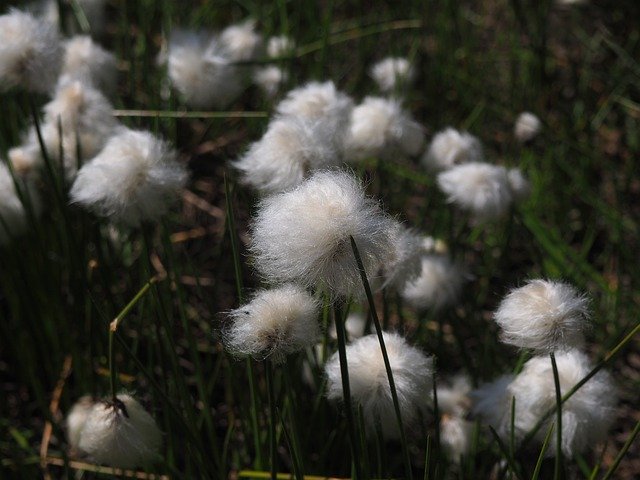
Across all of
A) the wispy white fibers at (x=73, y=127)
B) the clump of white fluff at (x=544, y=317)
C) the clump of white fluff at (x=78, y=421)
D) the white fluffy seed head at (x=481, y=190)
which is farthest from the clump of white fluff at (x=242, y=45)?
the clump of white fluff at (x=544, y=317)

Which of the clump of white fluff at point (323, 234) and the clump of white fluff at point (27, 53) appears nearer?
the clump of white fluff at point (323, 234)

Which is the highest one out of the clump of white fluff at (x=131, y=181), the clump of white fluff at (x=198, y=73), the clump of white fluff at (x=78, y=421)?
the clump of white fluff at (x=198, y=73)

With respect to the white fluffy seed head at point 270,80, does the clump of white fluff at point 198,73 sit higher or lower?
higher

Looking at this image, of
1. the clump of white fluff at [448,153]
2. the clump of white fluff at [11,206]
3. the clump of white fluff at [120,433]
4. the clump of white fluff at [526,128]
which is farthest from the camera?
the clump of white fluff at [526,128]

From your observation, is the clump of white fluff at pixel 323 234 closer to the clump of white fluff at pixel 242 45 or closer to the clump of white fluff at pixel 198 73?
the clump of white fluff at pixel 198 73

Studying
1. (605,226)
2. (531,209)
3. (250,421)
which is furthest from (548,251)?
(250,421)
